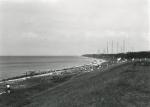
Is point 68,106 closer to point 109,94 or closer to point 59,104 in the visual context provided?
point 59,104

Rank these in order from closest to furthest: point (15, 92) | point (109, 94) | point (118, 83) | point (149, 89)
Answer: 1. point (109, 94)
2. point (149, 89)
3. point (118, 83)
4. point (15, 92)

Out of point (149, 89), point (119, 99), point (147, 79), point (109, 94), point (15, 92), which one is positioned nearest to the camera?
point (119, 99)

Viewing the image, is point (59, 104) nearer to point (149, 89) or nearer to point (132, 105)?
point (132, 105)

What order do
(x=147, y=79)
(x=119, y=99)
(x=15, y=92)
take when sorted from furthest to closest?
(x=15, y=92) → (x=147, y=79) → (x=119, y=99)

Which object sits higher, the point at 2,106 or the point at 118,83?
the point at 118,83

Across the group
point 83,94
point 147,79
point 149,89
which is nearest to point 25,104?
point 83,94

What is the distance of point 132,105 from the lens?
17.8m

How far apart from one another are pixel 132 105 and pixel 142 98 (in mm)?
1969

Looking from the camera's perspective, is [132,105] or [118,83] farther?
[118,83]

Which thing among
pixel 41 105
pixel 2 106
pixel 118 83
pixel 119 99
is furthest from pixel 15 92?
pixel 119 99

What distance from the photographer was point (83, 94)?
2233cm

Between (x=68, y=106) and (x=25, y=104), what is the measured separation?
585 cm

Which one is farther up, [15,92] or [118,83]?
[118,83]

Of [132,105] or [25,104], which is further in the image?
[25,104]
